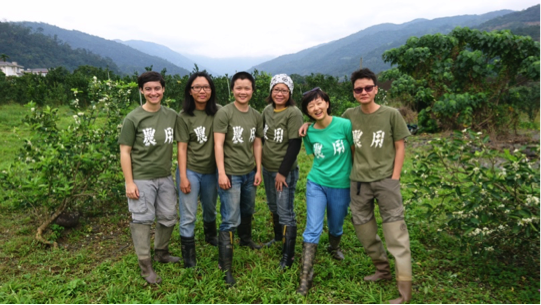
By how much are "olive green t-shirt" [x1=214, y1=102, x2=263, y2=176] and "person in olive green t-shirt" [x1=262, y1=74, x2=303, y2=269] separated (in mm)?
192

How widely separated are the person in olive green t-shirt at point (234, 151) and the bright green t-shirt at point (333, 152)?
0.58m

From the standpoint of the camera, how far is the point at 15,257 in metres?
3.58

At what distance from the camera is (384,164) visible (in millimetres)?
2738

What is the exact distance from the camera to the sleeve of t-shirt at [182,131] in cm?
305

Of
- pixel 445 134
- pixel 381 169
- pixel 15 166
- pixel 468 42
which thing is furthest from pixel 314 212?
pixel 468 42

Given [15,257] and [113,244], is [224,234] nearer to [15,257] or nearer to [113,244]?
[113,244]

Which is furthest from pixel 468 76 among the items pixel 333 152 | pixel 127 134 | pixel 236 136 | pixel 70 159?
pixel 70 159

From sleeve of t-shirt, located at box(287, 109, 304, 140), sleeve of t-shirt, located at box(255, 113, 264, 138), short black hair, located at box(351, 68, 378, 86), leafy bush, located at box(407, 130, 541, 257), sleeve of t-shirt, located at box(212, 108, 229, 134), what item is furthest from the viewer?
sleeve of t-shirt, located at box(255, 113, 264, 138)

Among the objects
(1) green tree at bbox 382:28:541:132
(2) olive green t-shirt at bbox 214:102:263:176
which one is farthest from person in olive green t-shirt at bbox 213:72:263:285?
(1) green tree at bbox 382:28:541:132

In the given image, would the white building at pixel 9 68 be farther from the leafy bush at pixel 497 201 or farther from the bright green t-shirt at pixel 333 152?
the leafy bush at pixel 497 201

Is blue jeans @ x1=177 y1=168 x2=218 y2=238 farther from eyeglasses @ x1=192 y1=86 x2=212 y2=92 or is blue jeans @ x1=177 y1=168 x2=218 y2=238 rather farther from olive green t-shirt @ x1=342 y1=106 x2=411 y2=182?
olive green t-shirt @ x1=342 y1=106 x2=411 y2=182

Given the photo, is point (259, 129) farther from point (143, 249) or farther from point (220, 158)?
point (143, 249)

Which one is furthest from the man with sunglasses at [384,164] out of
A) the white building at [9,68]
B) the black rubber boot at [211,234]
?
the white building at [9,68]

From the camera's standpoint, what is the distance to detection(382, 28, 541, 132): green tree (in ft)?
30.9
